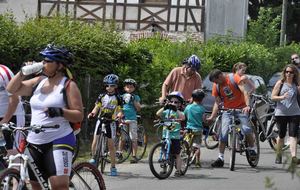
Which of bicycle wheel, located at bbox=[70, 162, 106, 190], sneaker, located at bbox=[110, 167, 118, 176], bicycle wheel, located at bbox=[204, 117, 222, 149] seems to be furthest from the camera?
bicycle wheel, located at bbox=[204, 117, 222, 149]

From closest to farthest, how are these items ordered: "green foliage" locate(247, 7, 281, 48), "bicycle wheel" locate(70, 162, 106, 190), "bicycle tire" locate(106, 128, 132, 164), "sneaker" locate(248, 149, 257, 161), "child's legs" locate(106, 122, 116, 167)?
"bicycle wheel" locate(70, 162, 106, 190) < "child's legs" locate(106, 122, 116, 167) < "sneaker" locate(248, 149, 257, 161) < "bicycle tire" locate(106, 128, 132, 164) < "green foliage" locate(247, 7, 281, 48)

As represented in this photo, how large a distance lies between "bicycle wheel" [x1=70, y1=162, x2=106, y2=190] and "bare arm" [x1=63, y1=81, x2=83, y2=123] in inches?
31.7

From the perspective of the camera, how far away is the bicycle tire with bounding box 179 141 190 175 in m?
11.3

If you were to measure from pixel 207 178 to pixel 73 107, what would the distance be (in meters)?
4.98

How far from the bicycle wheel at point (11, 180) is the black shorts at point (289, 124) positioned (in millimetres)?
6456

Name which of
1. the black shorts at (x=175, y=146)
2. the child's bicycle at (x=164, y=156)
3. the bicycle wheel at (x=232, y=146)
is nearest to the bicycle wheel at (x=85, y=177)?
the child's bicycle at (x=164, y=156)

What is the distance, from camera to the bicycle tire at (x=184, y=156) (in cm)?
1127

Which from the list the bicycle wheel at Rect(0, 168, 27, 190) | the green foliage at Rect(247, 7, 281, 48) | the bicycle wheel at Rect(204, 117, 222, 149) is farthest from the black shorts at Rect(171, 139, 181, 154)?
the green foliage at Rect(247, 7, 281, 48)

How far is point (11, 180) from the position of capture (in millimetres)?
6453

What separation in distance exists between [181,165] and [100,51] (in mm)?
4929

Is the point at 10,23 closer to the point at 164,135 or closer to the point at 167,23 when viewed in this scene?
the point at 164,135

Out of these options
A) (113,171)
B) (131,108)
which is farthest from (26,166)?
(131,108)

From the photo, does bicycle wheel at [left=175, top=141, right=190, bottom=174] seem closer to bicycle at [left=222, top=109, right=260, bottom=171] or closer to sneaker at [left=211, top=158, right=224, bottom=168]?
bicycle at [left=222, top=109, right=260, bottom=171]

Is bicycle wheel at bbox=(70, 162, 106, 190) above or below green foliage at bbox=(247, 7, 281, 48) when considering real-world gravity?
below
